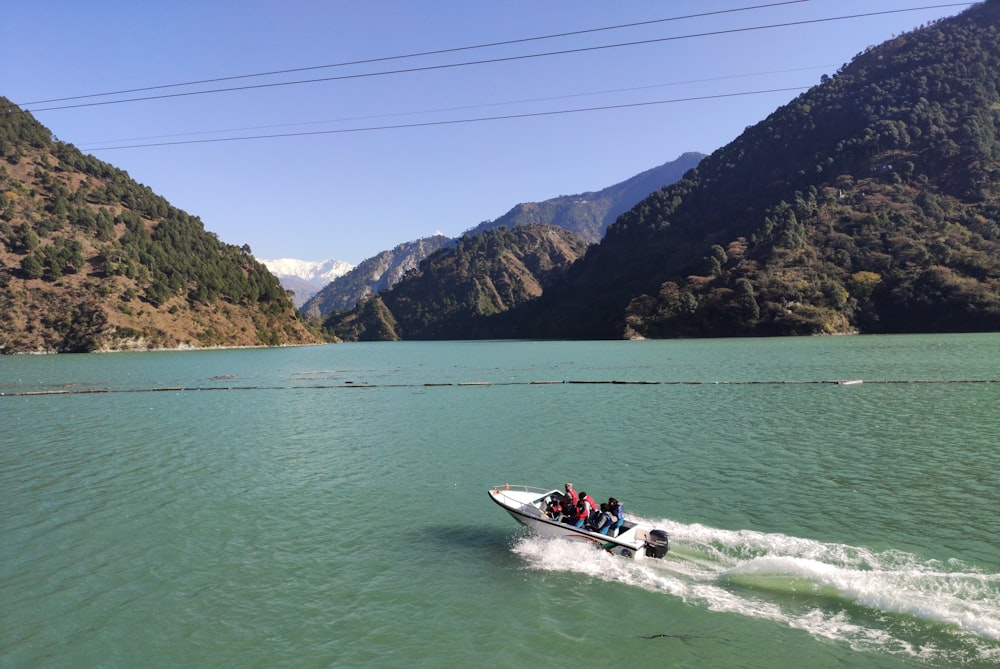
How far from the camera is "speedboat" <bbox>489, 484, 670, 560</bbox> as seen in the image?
20297 mm

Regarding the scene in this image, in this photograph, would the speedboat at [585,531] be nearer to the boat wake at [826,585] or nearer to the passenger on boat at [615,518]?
the passenger on boat at [615,518]

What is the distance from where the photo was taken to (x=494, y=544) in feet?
74.7

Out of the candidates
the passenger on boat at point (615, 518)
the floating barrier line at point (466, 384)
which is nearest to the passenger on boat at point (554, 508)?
the passenger on boat at point (615, 518)

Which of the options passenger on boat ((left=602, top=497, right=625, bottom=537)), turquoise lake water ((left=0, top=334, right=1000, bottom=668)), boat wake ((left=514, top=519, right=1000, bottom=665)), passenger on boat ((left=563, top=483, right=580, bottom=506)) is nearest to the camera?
boat wake ((left=514, top=519, right=1000, bottom=665))

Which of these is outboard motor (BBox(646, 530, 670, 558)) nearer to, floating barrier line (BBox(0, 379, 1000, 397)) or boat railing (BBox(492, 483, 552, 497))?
boat railing (BBox(492, 483, 552, 497))

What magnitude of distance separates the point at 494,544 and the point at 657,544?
249 inches

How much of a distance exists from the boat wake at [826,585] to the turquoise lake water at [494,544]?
9 cm

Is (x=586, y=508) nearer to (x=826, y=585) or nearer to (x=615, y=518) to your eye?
(x=615, y=518)

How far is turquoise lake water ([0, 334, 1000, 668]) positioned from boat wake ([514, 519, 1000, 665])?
89 mm

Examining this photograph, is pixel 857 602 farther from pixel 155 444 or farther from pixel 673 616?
pixel 155 444

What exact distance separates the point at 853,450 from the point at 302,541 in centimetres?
3259

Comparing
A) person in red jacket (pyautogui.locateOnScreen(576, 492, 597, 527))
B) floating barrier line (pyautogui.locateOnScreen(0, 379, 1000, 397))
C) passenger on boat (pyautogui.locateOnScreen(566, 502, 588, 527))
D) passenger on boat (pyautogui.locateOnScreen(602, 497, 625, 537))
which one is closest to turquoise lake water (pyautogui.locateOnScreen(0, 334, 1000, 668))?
passenger on boat (pyautogui.locateOnScreen(602, 497, 625, 537))

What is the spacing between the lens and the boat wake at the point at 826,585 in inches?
589

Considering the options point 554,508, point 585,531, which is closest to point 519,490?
point 554,508
